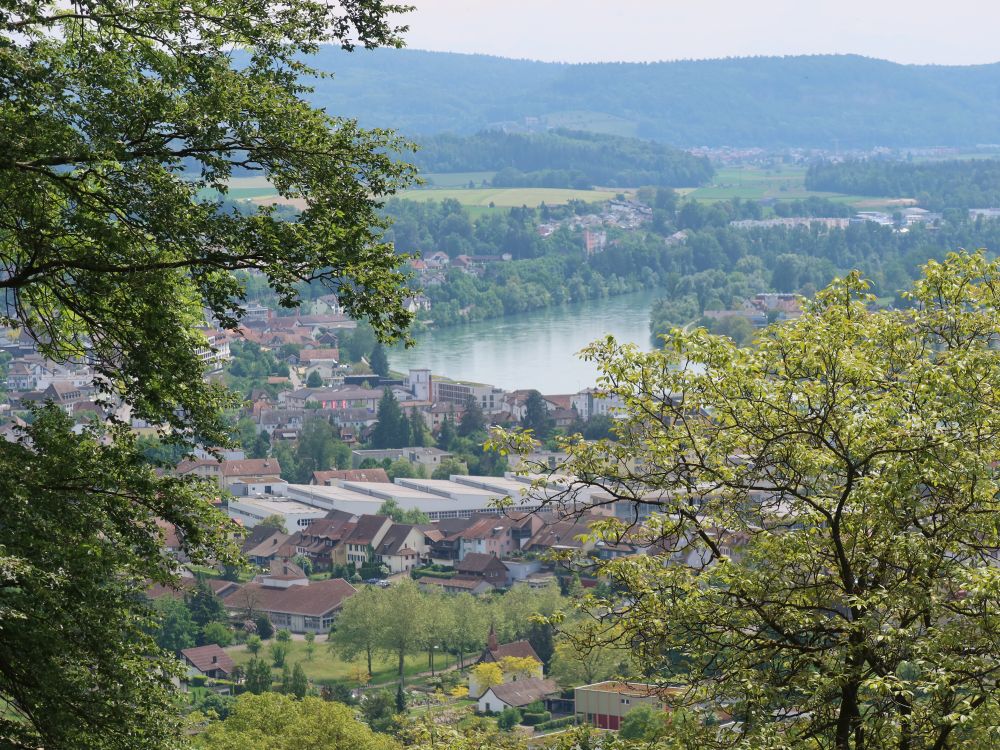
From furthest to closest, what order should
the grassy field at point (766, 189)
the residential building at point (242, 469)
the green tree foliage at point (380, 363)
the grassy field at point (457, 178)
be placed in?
1. the grassy field at point (457, 178)
2. the grassy field at point (766, 189)
3. the green tree foliage at point (380, 363)
4. the residential building at point (242, 469)

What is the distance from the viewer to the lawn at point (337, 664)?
18.6 metres

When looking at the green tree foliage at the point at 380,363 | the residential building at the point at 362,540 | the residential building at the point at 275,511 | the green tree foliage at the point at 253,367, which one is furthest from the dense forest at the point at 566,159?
the residential building at the point at 362,540

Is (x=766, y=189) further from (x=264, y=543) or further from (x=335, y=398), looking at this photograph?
(x=264, y=543)

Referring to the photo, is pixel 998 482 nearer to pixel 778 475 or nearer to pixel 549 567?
pixel 778 475

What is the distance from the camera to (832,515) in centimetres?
392

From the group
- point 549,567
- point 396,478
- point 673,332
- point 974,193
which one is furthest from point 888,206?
point 673,332

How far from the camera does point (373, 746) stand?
31.3 ft

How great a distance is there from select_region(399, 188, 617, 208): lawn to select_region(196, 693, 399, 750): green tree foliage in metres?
71.8

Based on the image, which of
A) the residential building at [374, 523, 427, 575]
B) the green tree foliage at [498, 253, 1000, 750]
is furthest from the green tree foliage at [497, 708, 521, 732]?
the green tree foliage at [498, 253, 1000, 750]

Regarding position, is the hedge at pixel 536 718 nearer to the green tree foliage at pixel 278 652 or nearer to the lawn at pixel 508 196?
the green tree foliage at pixel 278 652

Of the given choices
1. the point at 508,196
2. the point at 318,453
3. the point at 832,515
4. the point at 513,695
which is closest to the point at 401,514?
the point at 318,453

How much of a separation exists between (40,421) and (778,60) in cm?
17053

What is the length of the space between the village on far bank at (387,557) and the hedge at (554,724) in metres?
0.04

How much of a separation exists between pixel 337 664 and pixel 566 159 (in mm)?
85284
